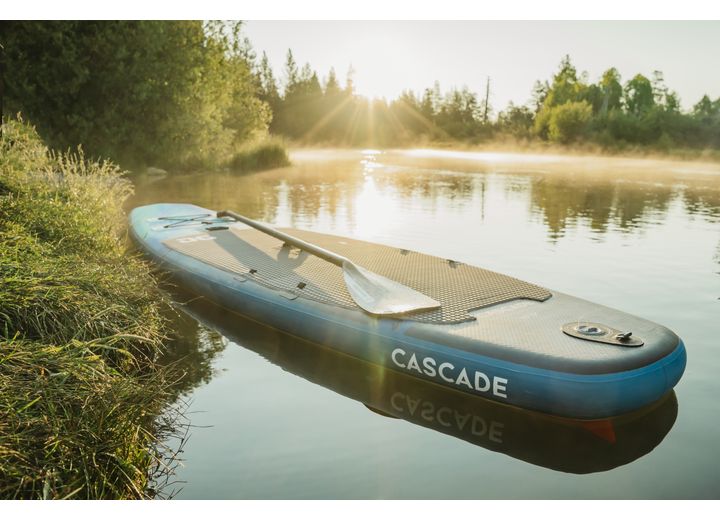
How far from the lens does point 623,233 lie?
9266mm

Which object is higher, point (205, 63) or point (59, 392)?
point (205, 63)

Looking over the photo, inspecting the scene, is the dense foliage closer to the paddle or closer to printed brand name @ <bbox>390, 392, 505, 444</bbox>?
the paddle

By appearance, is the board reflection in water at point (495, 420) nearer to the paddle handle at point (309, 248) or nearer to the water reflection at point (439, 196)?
the paddle handle at point (309, 248)

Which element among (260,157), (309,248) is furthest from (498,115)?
(309,248)

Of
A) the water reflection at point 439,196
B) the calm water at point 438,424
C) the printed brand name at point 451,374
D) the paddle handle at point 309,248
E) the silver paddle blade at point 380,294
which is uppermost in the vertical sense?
the paddle handle at point 309,248

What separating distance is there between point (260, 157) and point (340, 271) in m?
17.8

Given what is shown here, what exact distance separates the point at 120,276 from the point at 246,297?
97cm

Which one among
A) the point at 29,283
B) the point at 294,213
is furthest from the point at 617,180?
the point at 29,283

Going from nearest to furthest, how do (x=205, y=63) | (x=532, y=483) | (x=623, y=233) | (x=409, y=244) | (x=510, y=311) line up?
(x=532, y=483)
(x=510, y=311)
(x=409, y=244)
(x=623, y=233)
(x=205, y=63)

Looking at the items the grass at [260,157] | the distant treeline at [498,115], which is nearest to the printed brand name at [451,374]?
the grass at [260,157]

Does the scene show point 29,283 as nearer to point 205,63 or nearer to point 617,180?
point 205,63

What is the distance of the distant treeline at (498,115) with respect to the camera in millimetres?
39844

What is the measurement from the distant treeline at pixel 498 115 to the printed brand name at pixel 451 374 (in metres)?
39.3

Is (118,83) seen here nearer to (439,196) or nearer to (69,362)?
(439,196)
